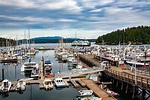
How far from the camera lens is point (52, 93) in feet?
120

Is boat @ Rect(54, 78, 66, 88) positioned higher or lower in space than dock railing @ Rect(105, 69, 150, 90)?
lower

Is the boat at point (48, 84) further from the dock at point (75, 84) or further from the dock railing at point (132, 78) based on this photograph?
the dock railing at point (132, 78)

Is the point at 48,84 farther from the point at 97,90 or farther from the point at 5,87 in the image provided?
the point at 97,90

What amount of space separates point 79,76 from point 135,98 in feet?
44.6

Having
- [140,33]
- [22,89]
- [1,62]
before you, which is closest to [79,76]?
[22,89]

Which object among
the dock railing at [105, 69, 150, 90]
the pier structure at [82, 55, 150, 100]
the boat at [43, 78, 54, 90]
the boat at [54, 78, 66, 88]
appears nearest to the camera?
the dock railing at [105, 69, 150, 90]

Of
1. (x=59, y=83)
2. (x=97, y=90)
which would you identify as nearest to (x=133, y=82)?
(x=97, y=90)

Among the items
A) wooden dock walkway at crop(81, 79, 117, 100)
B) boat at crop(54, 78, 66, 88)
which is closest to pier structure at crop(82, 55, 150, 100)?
wooden dock walkway at crop(81, 79, 117, 100)

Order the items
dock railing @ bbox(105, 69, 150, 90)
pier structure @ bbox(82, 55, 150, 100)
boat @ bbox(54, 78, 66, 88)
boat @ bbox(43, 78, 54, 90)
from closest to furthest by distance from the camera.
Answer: dock railing @ bbox(105, 69, 150, 90), pier structure @ bbox(82, 55, 150, 100), boat @ bbox(43, 78, 54, 90), boat @ bbox(54, 78, 66, 88)

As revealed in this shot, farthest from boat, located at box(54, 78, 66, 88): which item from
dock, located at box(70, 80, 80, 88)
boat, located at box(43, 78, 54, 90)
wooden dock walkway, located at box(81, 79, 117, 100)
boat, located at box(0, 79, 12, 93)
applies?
boat, located at box(0, 79, 12, 93)

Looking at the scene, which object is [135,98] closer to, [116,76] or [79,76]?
[116,76]

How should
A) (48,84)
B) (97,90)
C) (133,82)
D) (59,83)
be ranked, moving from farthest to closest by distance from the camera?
(59,83) < (48,84) < (97,90) < (133,82)

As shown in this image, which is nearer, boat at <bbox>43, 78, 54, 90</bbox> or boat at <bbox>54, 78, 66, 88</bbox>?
boat at <bbox>43, 78, 54, 90</bbox>

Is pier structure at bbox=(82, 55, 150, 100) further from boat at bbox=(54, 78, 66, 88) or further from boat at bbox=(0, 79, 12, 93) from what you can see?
boat at bbox=(0, 79, 12, 93)
